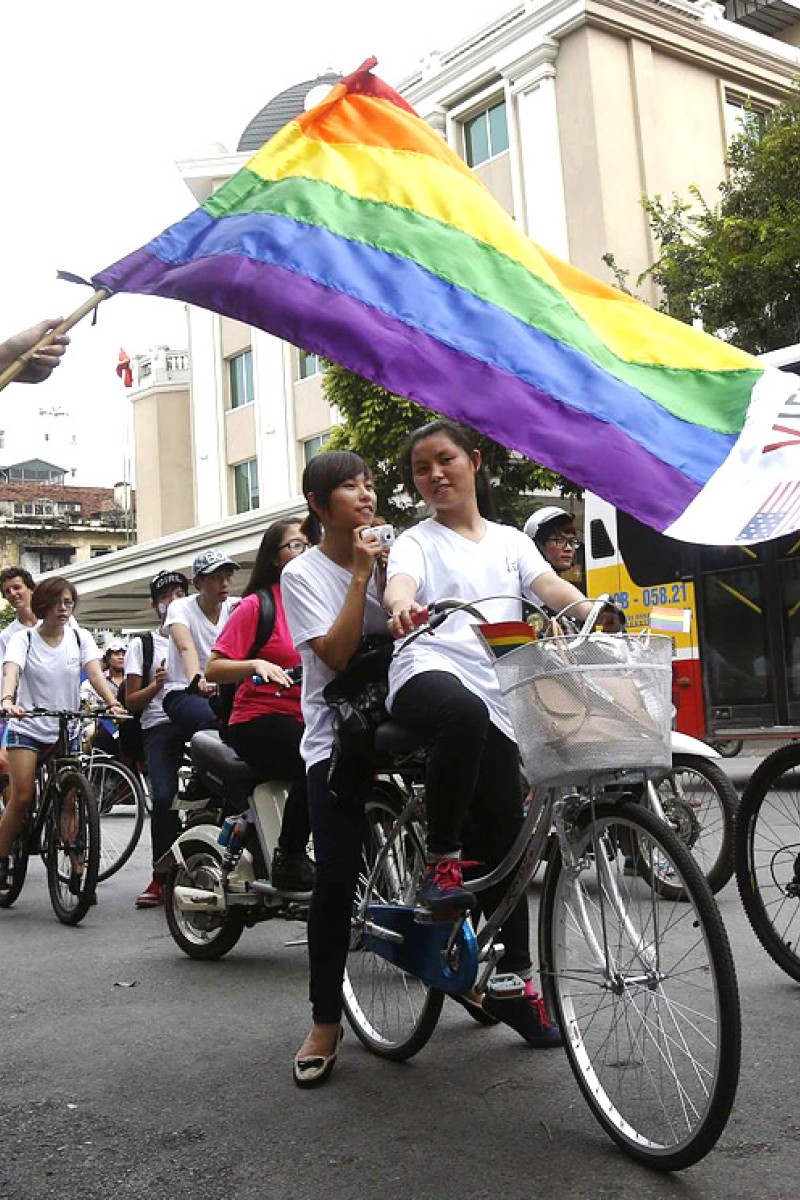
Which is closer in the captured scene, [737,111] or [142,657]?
[142,657]

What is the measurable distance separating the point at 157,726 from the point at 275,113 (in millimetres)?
37321

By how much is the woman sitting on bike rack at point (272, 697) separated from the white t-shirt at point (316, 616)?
4.23 feet

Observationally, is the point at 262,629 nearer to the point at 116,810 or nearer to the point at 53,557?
the point at 116,810

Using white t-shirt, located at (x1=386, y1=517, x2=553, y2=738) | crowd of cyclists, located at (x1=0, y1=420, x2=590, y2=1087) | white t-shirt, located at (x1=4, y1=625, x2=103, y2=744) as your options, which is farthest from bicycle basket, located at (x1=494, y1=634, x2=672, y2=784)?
white t-shirt, located at (x1=4, y1=625, x2=103, y2=744)

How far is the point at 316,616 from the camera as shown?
171 inches

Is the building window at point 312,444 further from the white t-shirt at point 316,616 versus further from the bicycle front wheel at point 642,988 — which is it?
the bicycle front wheel at point 642,988

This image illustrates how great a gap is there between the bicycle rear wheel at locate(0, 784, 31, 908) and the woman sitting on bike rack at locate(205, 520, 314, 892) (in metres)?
2.55

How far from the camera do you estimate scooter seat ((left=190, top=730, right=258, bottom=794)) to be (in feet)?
20.3

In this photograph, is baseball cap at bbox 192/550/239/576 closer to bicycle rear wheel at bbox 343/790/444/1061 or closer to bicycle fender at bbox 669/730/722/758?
bicycle fender at bbox 669/730/722/758

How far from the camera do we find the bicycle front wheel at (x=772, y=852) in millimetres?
5051

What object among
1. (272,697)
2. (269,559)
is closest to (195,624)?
(269,559)

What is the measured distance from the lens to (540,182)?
99.5 ft

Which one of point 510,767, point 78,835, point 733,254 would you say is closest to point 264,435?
point 733,254

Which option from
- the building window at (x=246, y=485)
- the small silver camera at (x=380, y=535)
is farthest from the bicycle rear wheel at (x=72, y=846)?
the building window at (x=246, y=485)
